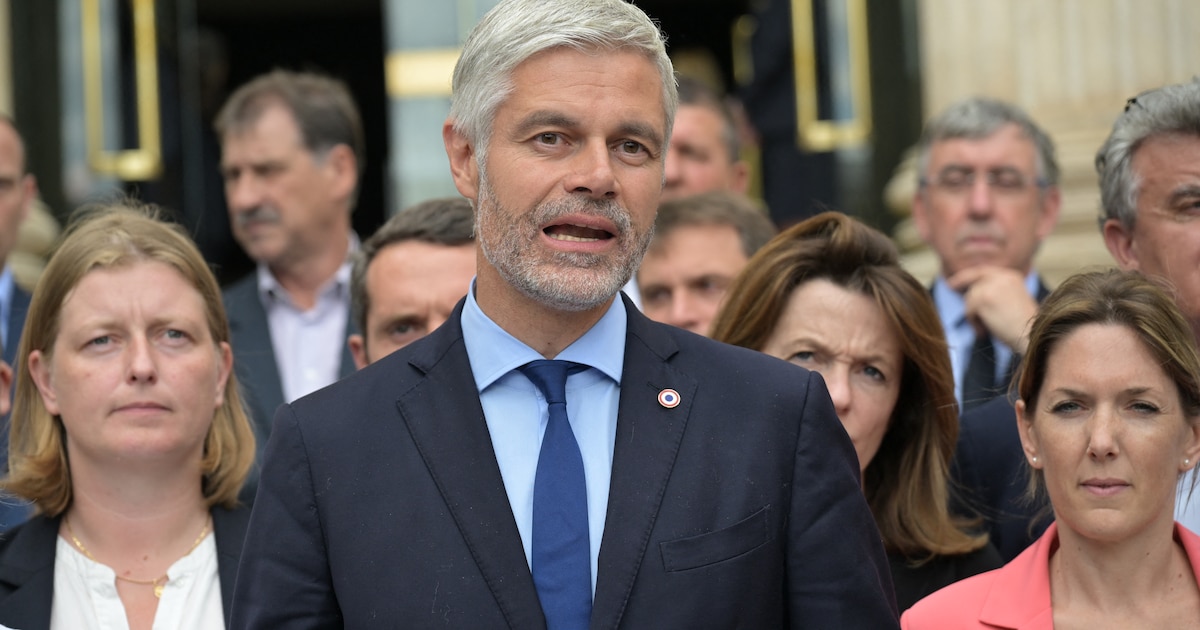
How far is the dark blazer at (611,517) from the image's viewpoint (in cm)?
248

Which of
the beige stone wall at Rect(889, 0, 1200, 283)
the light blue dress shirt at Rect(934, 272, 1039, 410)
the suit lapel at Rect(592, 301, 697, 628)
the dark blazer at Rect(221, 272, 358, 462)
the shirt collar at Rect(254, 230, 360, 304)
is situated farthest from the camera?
the beige stone wall at Rect(889, 0, 1200, 283)

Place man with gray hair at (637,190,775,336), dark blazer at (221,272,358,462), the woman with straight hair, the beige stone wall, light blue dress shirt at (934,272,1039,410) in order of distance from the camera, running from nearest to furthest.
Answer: the woman with straight hair
man with gray hair at (637,190,775,336)
dark blazer at (221,272,358,462)
light blue dress shirt at (934,272,1039,410)
the beige stone wall

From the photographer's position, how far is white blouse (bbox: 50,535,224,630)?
134 inches

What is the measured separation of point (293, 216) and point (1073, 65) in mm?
3268

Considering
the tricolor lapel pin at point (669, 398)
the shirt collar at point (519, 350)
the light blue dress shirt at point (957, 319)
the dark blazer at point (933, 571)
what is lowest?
the dark blazer at point (933, 571)

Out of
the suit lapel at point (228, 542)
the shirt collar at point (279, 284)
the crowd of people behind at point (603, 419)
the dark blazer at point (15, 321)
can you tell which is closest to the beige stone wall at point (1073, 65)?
the crowd of people behind at point (603, 419)

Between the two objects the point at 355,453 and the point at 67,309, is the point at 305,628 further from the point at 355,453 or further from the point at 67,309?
the point at 67,309

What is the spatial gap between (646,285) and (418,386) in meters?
2.18

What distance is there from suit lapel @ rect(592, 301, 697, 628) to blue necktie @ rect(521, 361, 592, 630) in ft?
0.16

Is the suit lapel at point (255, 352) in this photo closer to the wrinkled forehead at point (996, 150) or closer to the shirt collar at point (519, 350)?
the shirt collar at point (519, 350)

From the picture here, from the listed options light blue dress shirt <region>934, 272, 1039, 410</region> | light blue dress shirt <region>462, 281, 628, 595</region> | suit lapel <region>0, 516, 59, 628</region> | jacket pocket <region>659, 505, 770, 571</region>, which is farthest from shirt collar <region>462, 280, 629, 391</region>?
light blue dress shirt <region>934, 272, 1039, 410</region>

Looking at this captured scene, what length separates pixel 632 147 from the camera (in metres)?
2.70

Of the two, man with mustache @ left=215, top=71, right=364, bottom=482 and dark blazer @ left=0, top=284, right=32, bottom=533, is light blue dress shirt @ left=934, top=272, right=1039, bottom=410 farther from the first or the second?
dark blazer @ left=0, top=284, right=32, bottom=533

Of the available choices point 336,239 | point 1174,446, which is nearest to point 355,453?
point 1174,446
